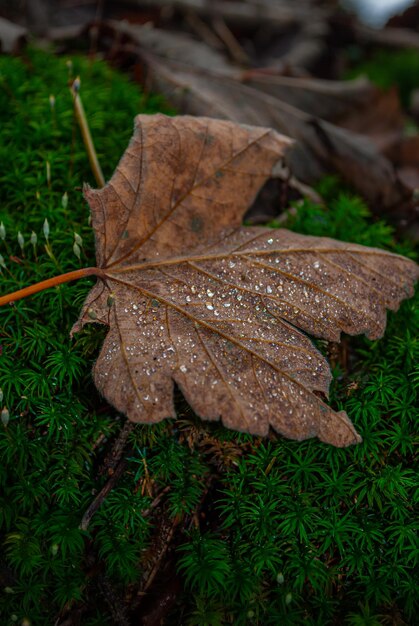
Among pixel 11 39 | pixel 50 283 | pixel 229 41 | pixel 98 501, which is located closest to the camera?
pixel 98 501

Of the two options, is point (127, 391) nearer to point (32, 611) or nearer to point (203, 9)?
point (32, 611)

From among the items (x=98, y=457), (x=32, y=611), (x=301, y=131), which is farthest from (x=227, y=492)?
(x=301, y=131)

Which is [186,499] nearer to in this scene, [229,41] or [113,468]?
[113,468]

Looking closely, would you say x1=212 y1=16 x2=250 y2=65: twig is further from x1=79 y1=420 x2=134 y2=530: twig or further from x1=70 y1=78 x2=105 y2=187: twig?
x1=79 y1=420 x2=134 y2=530: twig

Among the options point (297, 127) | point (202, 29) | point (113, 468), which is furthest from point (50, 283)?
point (202, 29)

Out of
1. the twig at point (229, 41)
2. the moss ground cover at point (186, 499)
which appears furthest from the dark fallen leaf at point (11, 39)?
the twig at point (229, 41)

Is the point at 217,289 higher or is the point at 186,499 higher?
the point at 217,289
